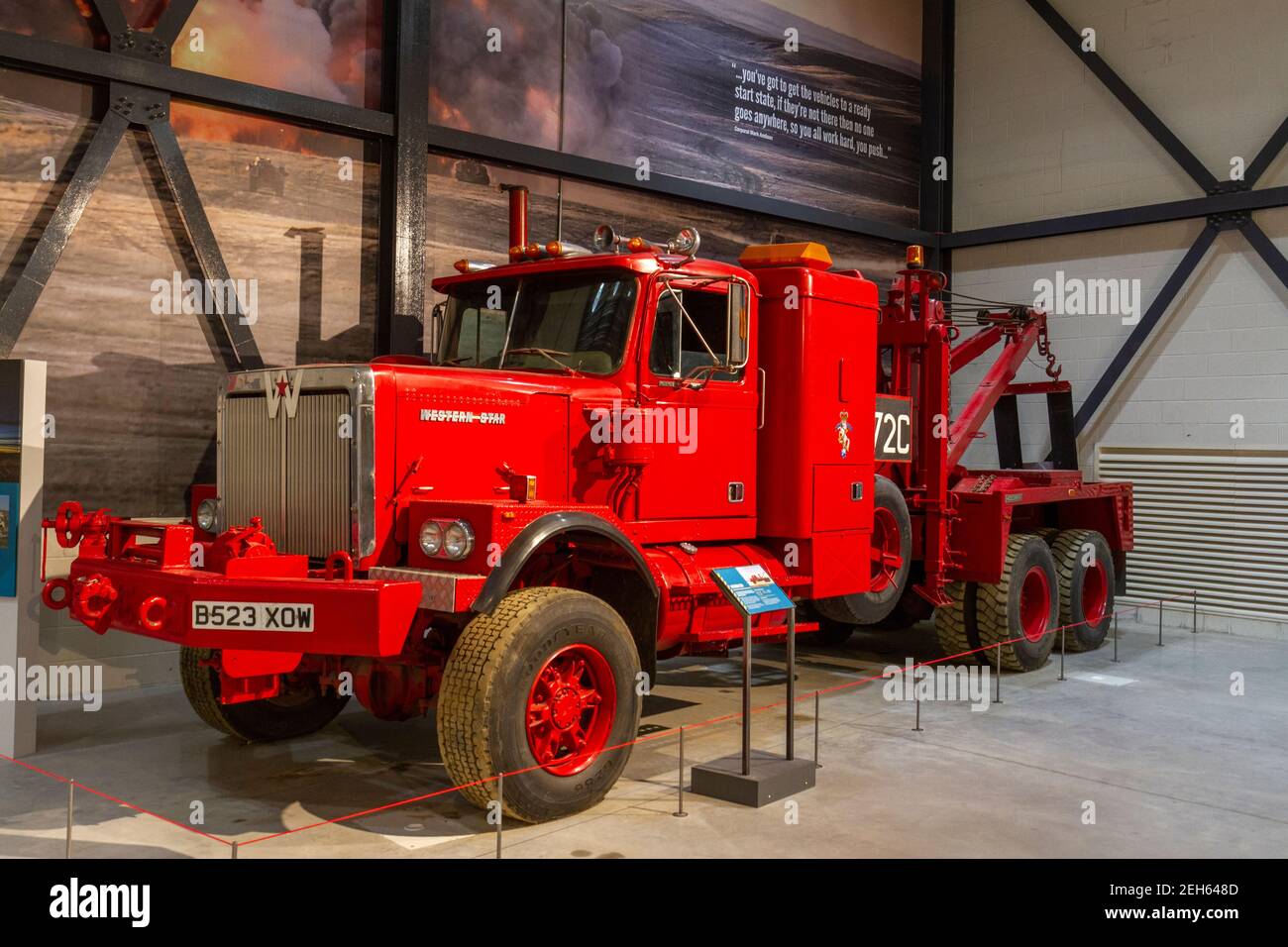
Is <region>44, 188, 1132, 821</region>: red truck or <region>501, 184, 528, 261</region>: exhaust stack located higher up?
<region>501, 184, 528, 261</region>: exhaust stack

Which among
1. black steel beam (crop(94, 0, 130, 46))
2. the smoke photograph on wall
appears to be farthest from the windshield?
the smoke photograph on wall

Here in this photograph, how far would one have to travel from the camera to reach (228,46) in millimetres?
8219

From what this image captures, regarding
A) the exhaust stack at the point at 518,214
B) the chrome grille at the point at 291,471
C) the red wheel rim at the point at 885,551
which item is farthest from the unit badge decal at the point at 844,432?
the chrome grille at the point at 291,471

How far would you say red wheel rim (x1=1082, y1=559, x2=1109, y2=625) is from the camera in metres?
10.2

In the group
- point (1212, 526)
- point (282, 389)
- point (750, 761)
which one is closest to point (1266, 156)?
point (1212, 526)

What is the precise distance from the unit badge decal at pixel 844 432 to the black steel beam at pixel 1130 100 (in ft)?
21.9

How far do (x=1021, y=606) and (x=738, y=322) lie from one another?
15.1 feet

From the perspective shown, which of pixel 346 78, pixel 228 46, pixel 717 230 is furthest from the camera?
pixel 717 230

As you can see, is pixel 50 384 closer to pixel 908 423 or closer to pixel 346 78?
pixel 346 78

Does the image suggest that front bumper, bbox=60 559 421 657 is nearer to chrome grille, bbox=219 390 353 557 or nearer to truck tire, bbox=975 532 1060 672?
chrome grille, bbox=219 390 353 557

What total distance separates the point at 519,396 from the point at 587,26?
5.76 meters

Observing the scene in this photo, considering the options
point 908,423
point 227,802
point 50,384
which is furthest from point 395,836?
point 908,423

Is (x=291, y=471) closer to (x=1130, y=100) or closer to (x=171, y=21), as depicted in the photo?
(x=171, y=21)

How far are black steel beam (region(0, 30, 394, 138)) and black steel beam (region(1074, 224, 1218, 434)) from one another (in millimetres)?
7817
